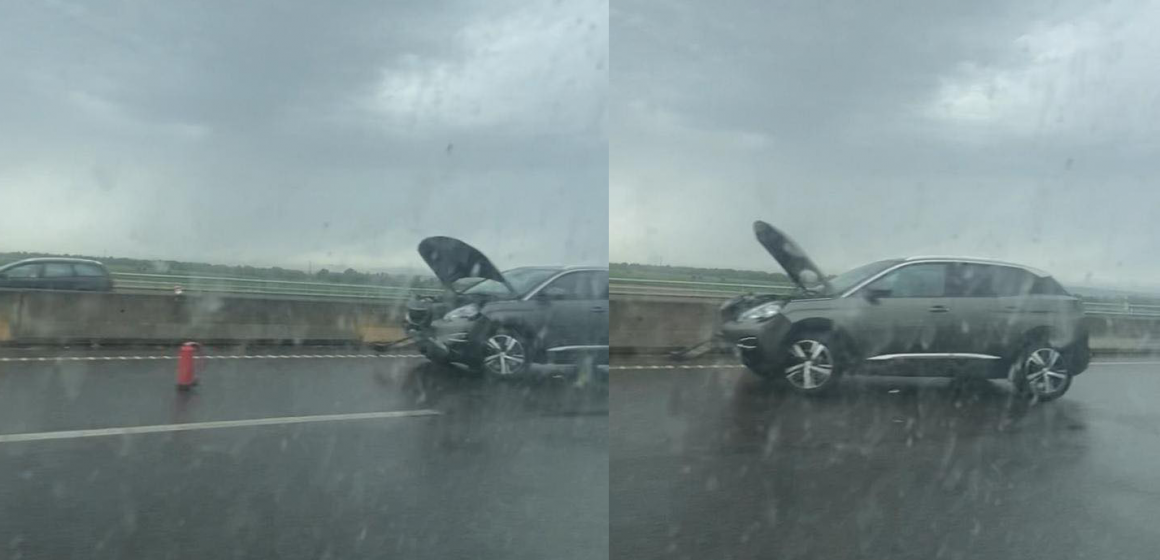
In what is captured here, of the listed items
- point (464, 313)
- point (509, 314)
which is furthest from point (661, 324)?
point (464, 313)

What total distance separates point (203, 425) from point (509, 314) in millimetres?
4480

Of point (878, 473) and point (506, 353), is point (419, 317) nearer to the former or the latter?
point (506, 353)

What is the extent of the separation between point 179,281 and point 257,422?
8.30 metres

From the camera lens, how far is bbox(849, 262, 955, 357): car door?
10625 mm

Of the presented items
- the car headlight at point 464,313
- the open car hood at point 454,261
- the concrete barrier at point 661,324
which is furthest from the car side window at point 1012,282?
the car headlight at point 464,313

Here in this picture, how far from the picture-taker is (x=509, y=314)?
12.5 meters

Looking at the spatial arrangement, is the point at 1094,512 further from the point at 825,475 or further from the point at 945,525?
the point at 825,475

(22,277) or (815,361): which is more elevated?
(22,277)

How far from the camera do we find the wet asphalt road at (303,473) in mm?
5434

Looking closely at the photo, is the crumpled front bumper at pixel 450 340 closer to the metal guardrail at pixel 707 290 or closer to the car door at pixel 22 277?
the metal guardrail at pixel 707 290

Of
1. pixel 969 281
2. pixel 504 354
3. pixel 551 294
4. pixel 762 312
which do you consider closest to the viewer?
pixel 969 281

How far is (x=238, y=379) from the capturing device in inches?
482

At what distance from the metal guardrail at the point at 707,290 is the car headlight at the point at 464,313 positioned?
2.02 metres

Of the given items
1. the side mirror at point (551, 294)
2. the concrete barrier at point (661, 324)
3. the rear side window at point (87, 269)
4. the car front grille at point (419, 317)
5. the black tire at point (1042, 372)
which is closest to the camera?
the black tire at point (1042, 372)
